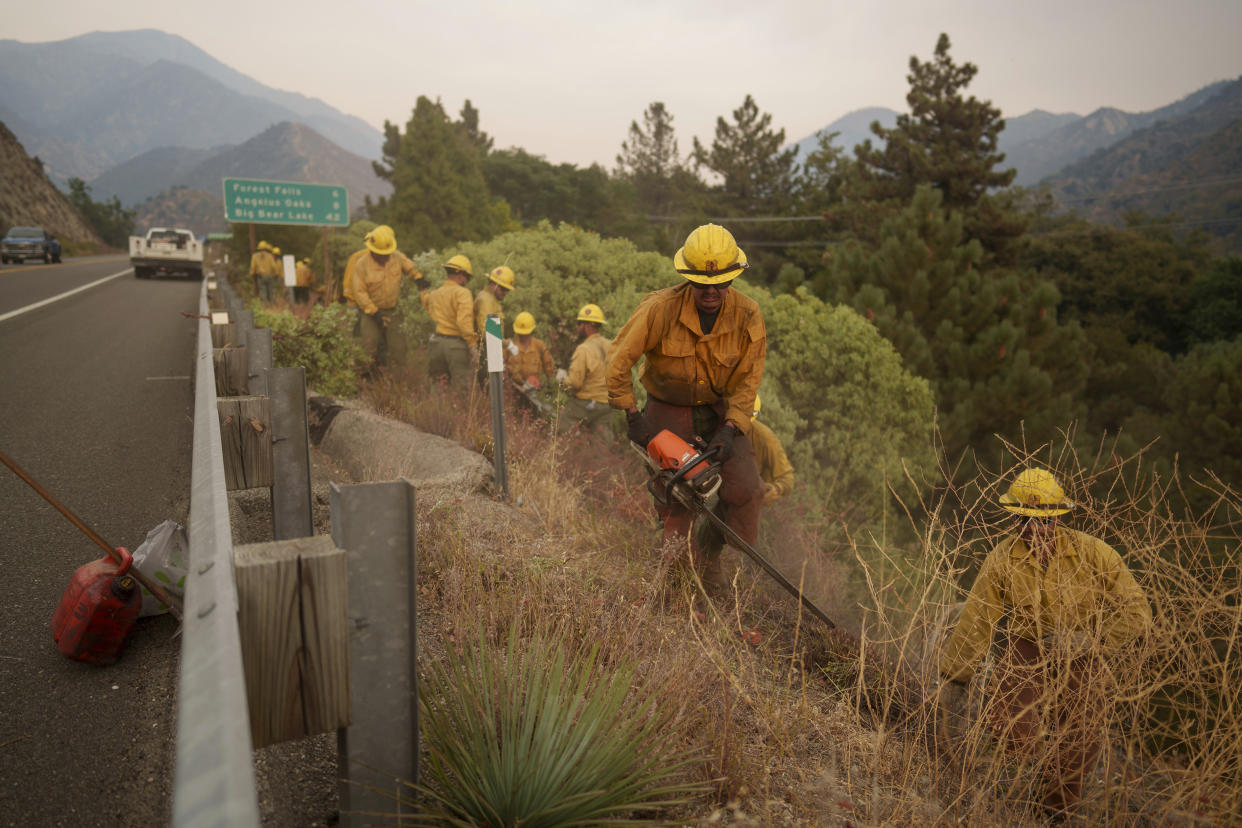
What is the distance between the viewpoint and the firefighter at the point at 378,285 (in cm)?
1015

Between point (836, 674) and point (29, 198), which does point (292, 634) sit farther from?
point (29, 198)

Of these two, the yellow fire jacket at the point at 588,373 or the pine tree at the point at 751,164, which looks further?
the pine tree at the point at 751,164

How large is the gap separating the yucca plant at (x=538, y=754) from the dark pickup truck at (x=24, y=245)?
3131 cm

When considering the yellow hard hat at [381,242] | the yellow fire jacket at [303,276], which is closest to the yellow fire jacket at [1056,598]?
the yellow hard hat at [381,242]

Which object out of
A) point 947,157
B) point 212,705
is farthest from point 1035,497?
point 947,157

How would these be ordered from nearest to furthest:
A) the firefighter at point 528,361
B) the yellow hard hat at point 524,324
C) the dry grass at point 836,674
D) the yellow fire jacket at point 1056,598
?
1. the dry grass at point 836,674
2. the yellow fire jacket at point 1056,598
3. the firefighter at point 528,361
4. the yellow hard hat at point 524,324

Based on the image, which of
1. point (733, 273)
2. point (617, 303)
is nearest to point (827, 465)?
point (617, 303)

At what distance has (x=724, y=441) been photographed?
4.63 m

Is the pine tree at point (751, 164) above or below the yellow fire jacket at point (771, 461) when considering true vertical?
above

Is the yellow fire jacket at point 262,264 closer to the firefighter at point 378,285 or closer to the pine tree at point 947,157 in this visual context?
the firefighter at point 378,285

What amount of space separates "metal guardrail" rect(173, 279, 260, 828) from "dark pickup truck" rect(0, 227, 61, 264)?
31.5 meters

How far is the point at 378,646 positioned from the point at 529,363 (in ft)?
28.3

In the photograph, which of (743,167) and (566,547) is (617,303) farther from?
(743,167)

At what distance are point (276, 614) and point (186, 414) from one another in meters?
5.19
